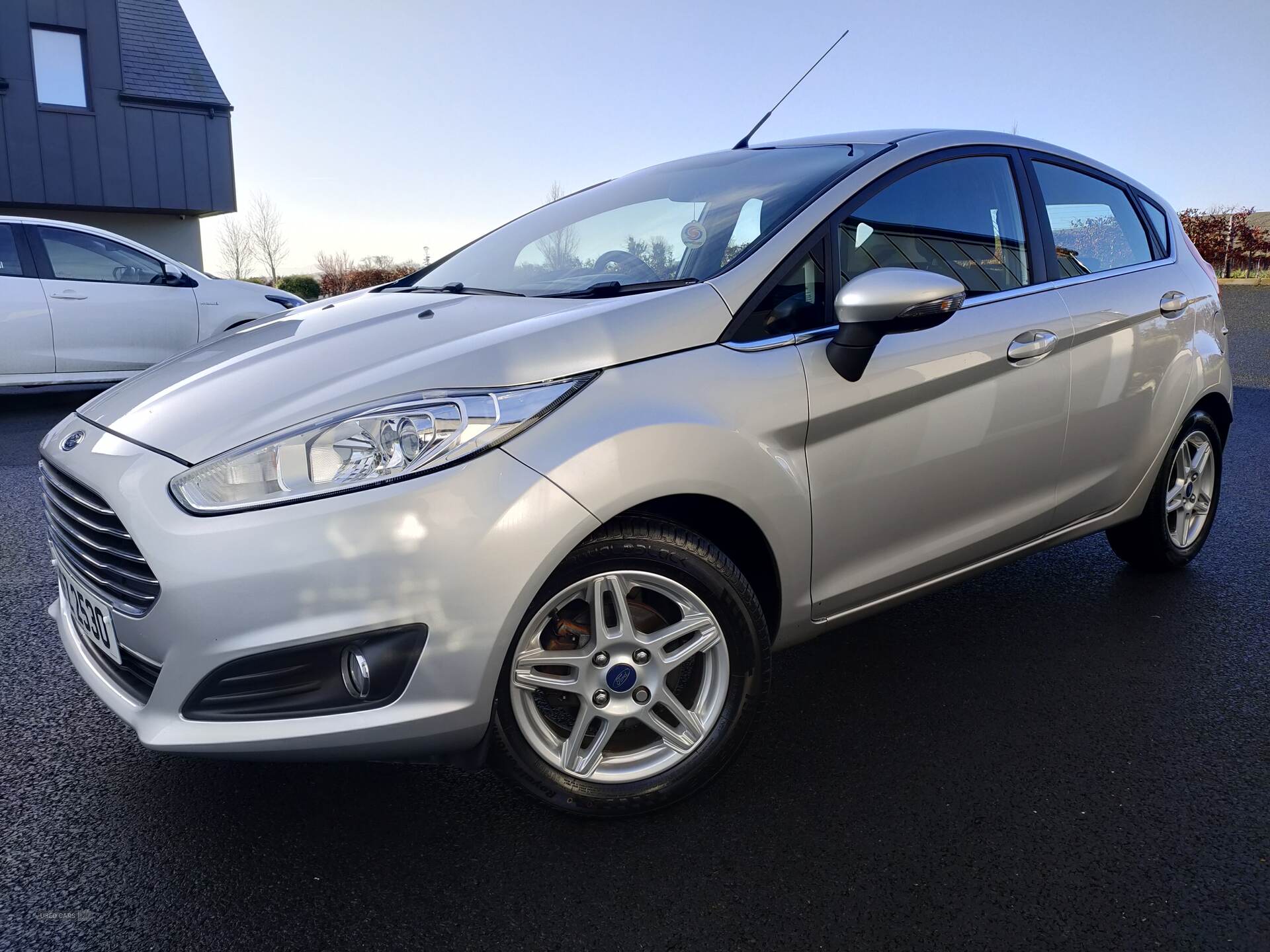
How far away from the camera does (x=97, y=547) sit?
2078 mm

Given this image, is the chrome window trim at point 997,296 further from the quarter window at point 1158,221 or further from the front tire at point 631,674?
the front tire at point 631,674

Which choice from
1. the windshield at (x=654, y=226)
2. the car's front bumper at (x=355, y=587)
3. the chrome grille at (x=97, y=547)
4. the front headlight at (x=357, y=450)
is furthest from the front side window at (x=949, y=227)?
the chrome grille at (x=97, y=547)

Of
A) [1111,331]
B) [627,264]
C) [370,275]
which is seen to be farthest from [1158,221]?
[370,275]

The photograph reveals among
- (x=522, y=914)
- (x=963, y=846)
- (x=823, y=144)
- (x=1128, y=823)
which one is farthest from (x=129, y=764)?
(x=823, y=144)

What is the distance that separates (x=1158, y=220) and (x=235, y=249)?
37317mm

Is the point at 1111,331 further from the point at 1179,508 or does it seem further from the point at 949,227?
the point at 1179,508

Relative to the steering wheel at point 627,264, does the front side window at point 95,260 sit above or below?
below

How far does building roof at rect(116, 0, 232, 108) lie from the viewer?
18016 millimetres

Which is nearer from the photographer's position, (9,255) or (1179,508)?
(1179,508)

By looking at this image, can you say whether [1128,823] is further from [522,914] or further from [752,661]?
[522,914]

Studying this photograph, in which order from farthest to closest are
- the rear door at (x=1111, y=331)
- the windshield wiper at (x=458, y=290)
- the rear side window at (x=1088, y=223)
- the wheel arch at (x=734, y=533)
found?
the rear side window at (x=1088, y=223), the rear door at (x=1111, y=331), the windshield wiper at (x=458, y=290), the wheel arch at (x=734, y=533)

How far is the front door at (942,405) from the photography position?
248 cm

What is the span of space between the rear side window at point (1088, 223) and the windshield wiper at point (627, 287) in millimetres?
1460

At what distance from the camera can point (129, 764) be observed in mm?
2500
